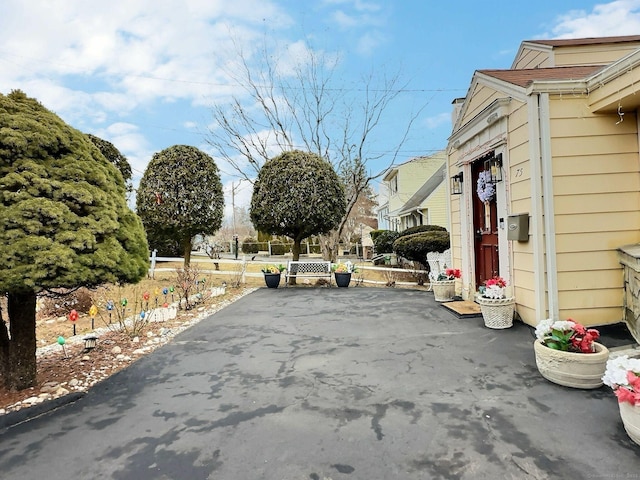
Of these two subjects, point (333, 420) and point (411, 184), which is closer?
point (333, 420)

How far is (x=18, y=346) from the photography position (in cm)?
280

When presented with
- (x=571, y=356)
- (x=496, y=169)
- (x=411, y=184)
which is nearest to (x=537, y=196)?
(x=496, y=169)

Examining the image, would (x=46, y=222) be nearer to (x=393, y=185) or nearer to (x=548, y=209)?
(x=548, y=209)

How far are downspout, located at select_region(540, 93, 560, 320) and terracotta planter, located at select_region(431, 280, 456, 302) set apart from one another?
2.11 meters

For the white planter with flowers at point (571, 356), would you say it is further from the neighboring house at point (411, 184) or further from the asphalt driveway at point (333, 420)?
the neighboring house at point (411, 184)

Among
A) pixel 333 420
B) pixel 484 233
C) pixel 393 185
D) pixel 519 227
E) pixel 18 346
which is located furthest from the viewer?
pixel 393 185

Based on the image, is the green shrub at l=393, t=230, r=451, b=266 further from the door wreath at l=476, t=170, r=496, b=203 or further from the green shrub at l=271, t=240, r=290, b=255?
the green shrub at l=271, t=240, r=290, b=255

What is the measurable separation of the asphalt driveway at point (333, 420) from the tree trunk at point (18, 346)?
581 millimetres

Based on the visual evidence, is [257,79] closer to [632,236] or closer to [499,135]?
[499,135]

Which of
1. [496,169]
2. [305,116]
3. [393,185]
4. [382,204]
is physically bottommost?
[496,169]

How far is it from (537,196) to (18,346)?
523 centimetres

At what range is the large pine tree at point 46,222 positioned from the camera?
7.91 feet

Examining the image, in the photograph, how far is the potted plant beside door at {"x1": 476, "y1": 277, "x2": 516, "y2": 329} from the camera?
423cm

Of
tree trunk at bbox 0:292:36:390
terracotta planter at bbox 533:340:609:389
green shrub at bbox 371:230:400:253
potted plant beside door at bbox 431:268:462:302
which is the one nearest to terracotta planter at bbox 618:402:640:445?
terracotta planter at bbox 533:340:609:389
